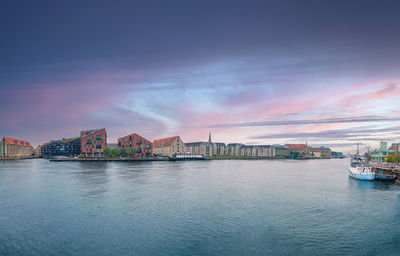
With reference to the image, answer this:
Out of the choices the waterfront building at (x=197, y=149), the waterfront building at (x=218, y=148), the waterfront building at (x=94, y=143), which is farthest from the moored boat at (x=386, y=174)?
the waterfront building at (x=218, y=148)

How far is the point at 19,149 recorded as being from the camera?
15988 centimetres

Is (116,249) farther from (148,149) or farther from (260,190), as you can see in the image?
(148,149)

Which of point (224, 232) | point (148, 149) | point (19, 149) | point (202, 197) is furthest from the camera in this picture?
point (19, 149)

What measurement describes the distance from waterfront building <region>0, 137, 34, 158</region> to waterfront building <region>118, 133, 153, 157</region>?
73.2 meters

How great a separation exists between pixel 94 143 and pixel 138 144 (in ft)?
68.2

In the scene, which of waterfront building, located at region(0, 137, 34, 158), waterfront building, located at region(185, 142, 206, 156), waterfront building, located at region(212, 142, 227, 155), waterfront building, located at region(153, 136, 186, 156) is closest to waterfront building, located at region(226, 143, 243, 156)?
waterfront building, located at region(212, 142, 227, 155)

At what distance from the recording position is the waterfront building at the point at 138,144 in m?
125

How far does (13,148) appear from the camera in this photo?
15088cm

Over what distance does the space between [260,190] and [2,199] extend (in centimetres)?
3498

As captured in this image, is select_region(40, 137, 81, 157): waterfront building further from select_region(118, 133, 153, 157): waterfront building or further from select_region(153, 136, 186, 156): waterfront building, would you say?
select_region(153, 136, 186, 156): waterfront building

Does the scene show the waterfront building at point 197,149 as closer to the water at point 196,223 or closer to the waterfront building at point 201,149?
the waterfront building at point 201,149

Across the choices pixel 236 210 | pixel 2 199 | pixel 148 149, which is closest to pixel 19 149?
pixel 148 149

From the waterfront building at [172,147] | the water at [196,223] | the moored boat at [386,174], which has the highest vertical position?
the waterfront building at [172,147]

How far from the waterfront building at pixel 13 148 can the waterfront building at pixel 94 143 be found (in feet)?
206
